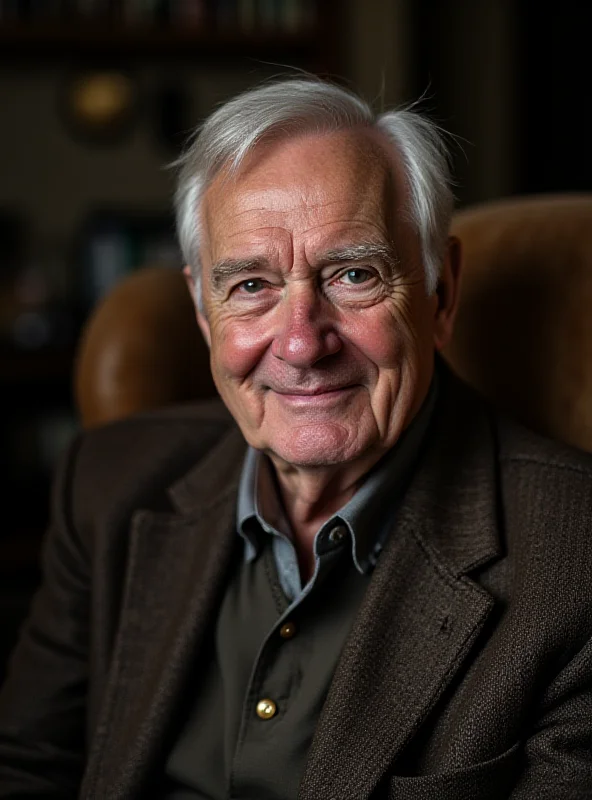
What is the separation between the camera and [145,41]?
139 inches

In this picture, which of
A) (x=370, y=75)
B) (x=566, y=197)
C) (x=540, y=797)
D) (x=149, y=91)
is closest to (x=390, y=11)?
(x=370, y=75)

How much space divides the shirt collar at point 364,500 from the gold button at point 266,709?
8.3 inches

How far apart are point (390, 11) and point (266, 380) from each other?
275 centimetres

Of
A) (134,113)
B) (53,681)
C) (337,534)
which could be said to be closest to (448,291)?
(337,534)

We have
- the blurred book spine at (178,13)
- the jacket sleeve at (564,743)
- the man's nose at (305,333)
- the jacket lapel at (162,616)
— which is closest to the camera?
the jacket sleeve at (564,743)

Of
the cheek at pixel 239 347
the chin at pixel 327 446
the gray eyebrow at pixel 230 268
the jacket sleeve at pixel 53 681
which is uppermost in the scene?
the gray eyebrow at pixel 230 268

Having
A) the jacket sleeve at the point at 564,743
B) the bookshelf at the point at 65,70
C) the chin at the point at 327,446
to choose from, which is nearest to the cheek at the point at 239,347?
the chin at the point at 327,446

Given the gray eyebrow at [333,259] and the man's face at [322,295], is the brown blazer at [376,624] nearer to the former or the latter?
the man's face at [322,295]

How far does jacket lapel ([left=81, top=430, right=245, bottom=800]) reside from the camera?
4.42ft

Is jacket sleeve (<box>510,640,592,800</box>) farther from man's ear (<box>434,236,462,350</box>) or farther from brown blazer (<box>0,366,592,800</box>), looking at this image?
man's ear (<box>434,236,462,350</box>)

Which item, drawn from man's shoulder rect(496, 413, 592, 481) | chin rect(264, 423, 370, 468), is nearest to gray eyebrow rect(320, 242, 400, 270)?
chin rect(264, 423, 370, 468)

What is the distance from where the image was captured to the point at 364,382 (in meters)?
1.30

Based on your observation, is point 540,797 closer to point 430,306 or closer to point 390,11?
point 430,306

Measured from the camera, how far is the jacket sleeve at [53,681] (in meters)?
1.49
